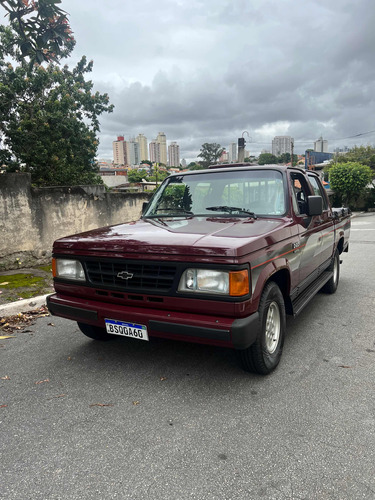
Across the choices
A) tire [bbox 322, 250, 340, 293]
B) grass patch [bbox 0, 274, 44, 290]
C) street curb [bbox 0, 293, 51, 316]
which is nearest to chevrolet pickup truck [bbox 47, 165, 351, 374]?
tire [bbox 322, 250, 340, 293]

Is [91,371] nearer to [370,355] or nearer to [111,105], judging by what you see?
[370,355]

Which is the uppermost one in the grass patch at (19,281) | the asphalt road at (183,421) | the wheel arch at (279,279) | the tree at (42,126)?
the tree at (42,126)

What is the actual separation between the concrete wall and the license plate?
14.9 ft

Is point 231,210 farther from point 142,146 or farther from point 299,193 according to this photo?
point 142,146

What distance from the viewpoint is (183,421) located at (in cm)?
244

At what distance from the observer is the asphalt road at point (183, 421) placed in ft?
6.27

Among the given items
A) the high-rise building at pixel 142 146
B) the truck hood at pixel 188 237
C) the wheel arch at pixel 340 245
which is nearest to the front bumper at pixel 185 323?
the truck hood at pixel 188 237

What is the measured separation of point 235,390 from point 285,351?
0.94 m

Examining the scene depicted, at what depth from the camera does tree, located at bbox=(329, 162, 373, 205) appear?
102ft

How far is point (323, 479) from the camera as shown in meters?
1.93

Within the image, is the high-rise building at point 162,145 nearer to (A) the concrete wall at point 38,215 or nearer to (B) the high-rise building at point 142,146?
(B) the high-rise building at point 142,146

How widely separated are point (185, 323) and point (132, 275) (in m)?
0.57

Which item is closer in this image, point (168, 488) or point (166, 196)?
point (168, 488)

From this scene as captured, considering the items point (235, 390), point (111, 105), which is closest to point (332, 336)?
point (235, 390)
